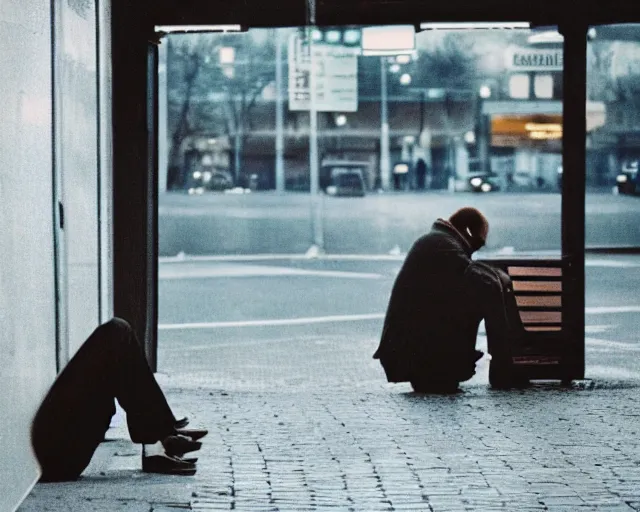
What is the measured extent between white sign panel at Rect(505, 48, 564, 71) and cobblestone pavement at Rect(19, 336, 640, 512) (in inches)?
397

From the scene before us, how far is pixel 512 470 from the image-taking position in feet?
22.2

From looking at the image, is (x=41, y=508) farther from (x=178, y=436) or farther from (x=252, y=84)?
(x=252, y=84)

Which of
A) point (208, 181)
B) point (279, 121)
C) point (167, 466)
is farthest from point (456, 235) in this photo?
point (208, 181)

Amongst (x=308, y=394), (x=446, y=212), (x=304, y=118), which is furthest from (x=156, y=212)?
(x=304, y=118)

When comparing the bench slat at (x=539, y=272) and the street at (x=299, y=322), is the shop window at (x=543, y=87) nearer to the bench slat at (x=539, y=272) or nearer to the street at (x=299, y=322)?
the street at (x=299, y=322)

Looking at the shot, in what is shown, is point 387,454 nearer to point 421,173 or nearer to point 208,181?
point 421,173

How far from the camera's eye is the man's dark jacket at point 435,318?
9974 mm

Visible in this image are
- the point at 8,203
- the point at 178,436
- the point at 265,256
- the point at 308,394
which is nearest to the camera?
the point at 8,203

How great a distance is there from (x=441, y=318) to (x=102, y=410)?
4.02 metres

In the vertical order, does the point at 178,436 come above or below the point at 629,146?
below

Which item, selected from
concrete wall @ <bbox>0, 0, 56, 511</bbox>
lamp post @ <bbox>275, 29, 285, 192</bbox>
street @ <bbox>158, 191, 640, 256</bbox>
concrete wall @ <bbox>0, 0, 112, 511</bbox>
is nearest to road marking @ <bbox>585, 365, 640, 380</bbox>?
concrete wall @ <bbox>0, 0, 112, 511</bbox>

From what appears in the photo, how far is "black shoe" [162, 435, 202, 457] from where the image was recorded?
668 cm

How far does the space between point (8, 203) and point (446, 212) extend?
3342 cm

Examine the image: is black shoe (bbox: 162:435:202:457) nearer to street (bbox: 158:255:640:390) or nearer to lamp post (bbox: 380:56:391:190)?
street (bbox: 158:255:640:390)
